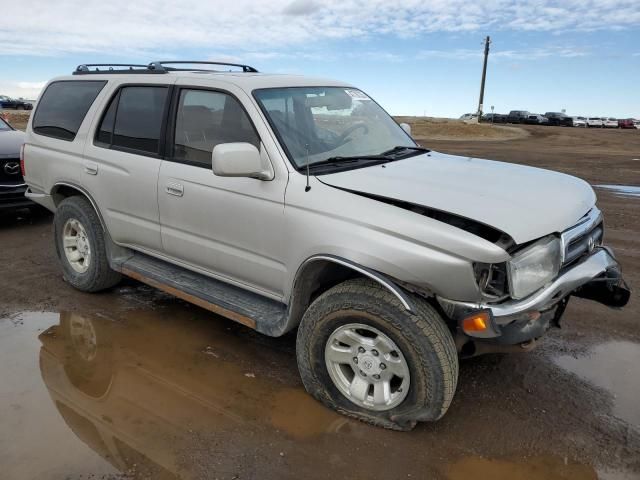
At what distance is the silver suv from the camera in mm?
2828

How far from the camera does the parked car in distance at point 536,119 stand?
52.3 m

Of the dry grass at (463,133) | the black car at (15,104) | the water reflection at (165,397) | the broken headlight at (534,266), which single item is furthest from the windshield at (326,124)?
the black car at (15,104)

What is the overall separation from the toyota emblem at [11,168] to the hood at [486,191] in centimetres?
620

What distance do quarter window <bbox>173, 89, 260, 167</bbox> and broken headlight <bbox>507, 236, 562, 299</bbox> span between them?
1788 mm

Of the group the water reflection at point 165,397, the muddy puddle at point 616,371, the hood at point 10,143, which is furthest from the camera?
the hood at point 10,143

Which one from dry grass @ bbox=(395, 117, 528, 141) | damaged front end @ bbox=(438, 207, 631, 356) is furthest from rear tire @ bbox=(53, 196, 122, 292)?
dry grass @ bbox=(395, 117, 528, 141)

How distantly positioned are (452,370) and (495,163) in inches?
79.5

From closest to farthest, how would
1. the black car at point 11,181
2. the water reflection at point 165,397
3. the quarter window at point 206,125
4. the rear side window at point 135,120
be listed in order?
1. the water reflection at point 165,397
2. the quarter window at point 206,125
3. the rear side window at point 135,120
4. the black car at point 11,181

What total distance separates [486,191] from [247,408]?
78.1 inches

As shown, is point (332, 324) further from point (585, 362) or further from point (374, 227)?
point (585, 362)

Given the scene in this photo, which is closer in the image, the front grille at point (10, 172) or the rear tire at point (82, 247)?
the rear tire at point (82, 247)

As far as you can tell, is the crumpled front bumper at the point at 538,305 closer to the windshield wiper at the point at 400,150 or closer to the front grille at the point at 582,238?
the front grille at the point at 582,238

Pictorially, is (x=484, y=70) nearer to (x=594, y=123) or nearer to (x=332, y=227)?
(x=594, y=123)

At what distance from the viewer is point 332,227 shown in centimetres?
307
